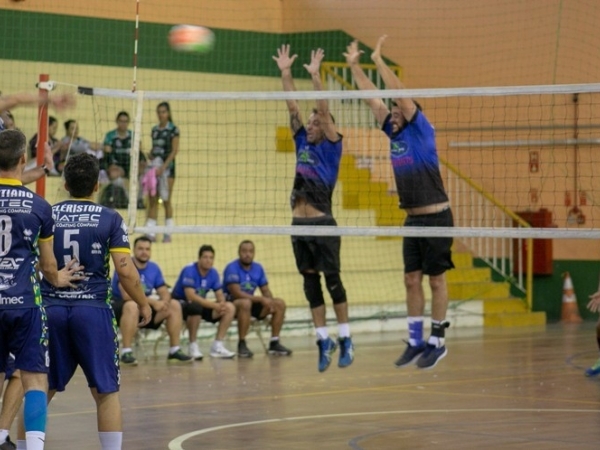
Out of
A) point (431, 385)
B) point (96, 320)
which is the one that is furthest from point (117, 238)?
point (431, 385)

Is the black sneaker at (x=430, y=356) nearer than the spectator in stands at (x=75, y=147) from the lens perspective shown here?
Yes

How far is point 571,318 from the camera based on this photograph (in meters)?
23.3

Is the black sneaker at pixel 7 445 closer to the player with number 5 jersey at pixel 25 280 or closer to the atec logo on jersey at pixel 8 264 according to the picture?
the player with number 5 jersey at pixel 25 280

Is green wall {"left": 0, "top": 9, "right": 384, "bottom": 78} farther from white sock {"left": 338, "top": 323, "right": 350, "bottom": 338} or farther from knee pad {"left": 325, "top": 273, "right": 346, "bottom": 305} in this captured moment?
white sock {"left": 338, "top": 323, "right": 350, "bottom": 338}

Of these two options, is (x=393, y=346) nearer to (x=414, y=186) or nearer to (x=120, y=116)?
(x=120, y=116)

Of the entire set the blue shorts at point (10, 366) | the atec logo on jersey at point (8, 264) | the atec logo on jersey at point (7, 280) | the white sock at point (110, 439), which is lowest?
the white sock at point (110, 439)

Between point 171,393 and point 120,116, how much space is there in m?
6.88

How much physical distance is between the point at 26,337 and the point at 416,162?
196 inches

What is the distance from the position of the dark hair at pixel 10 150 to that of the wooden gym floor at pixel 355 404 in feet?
8.62

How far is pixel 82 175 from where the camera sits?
24.8 ft

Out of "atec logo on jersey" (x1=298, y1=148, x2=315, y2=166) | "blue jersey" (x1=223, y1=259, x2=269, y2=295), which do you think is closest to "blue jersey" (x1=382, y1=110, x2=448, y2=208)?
"atec logo on jersey" (x1=298, y1=148, x2=315, y2=166)

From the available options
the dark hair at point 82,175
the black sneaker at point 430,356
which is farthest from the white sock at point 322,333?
the dark hair at point 82,175

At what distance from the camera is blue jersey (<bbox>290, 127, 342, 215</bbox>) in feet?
39.1

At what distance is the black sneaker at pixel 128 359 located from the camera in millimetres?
15656
